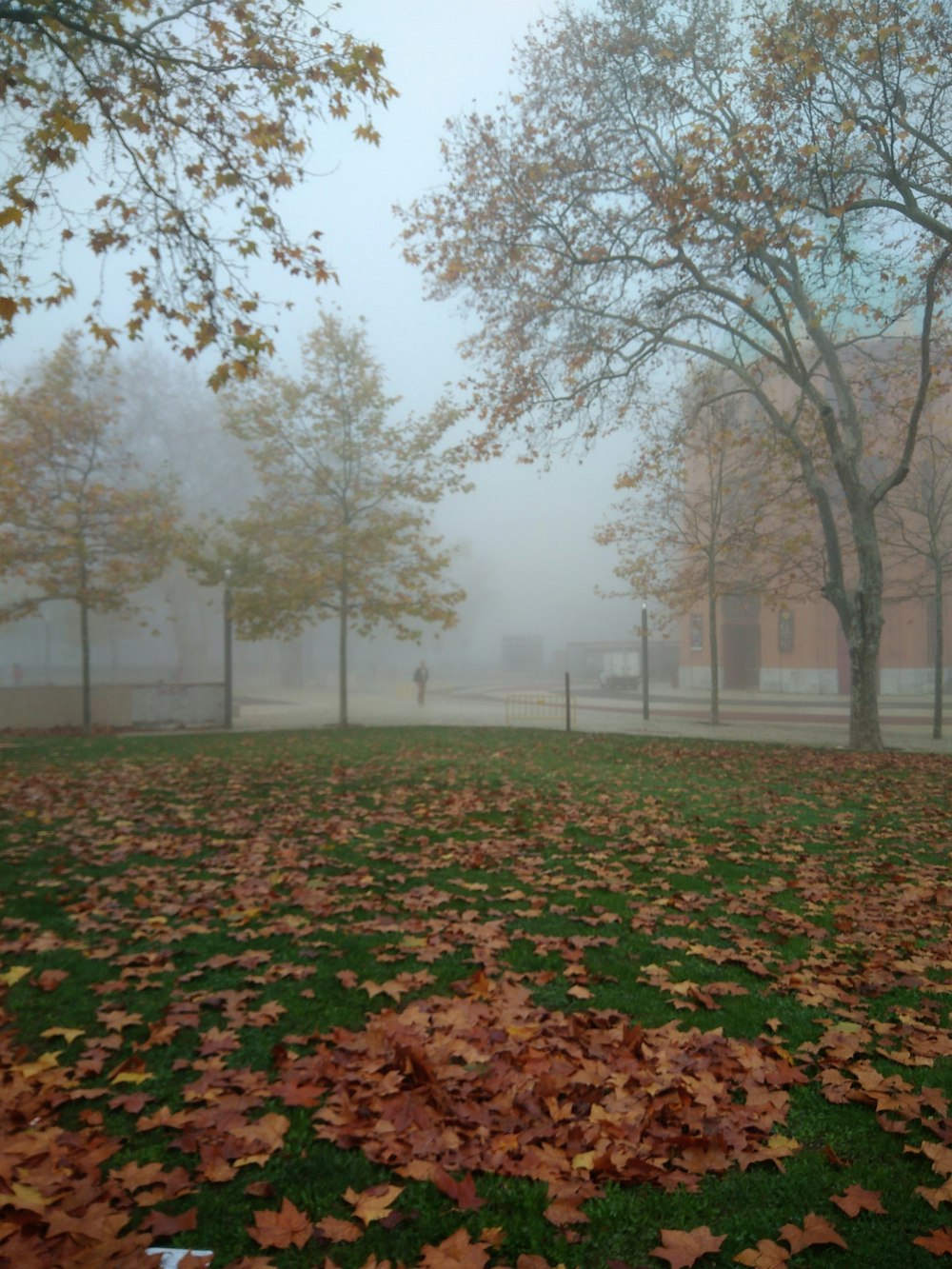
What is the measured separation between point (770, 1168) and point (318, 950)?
2655mm

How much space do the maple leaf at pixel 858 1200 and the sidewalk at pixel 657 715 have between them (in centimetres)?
1705

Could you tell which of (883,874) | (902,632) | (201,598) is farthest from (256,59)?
(201,598)

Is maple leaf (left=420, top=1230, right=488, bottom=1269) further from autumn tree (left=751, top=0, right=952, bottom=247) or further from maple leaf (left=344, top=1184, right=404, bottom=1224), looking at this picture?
autumn tree (left=751, top=0, right=952, bottom=247)

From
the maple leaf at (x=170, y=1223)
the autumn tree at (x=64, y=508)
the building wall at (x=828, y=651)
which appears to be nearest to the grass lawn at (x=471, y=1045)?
the maple leaf at (x=170, y=1223)

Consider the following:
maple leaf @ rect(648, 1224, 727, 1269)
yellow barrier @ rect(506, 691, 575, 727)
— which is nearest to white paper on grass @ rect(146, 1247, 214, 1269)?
maple leaf @ rect(648, 1224, 727, 1269)

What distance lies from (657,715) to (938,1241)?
29993 mm

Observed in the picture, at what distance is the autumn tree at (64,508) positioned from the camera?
23.3 m

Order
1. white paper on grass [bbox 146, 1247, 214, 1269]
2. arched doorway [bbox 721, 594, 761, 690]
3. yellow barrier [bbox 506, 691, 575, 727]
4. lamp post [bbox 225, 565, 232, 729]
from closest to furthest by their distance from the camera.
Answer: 1. white paper on grass [bbox 146, 1247, 214, 1269]
2. lamp post [bbox 225, 565, 232, 729]
3. yellow barrier [bbox 506, 691, 575, 727]
4. arched doorway [bbox 721, 594, 761, 690]

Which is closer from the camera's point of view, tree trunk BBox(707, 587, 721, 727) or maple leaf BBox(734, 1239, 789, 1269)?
maple leaf BBox(734, 1239, 789, 1269)

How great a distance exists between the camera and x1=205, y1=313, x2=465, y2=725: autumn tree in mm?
25859

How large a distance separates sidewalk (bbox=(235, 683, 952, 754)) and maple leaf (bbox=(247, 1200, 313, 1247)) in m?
17.8

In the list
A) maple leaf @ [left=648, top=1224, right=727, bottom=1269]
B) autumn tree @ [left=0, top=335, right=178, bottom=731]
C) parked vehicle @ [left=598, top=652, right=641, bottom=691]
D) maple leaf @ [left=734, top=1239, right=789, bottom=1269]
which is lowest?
maple leaf @ [left=734, top=1239, right=789, bottom=1269]

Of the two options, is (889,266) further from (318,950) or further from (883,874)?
(318,950)

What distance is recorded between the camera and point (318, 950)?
4.97 meters
